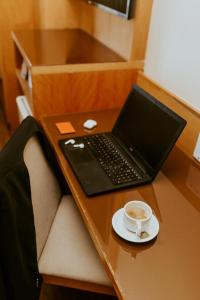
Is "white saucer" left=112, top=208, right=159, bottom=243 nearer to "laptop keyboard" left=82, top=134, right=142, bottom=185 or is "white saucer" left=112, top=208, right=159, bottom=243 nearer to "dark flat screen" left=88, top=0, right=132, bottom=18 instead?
"laptop keyboard" left=82, top=134, right=142, bottom=185

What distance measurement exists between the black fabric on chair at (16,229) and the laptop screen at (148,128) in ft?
1.40

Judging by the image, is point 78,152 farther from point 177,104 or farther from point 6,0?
point 6,0

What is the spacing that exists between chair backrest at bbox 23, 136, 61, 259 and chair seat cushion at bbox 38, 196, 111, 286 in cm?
4

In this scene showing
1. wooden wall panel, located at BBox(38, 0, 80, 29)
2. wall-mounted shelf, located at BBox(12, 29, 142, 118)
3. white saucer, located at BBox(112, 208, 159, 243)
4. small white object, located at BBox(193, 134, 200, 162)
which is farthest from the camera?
wooden wall panel, located at BBox(38, 0, 80, 29)

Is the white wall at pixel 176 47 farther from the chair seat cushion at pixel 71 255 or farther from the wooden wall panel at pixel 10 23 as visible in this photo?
the wooden wall panel at pixel 10 23

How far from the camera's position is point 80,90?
1467 mm

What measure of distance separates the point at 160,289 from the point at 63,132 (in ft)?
2.54

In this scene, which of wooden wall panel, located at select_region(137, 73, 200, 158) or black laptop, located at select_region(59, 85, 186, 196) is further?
wooden wall panel, located at select_region(137, 73, 200, 158)

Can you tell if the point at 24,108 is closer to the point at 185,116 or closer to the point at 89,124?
the point at 89,124

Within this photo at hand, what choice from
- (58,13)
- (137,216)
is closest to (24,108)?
(58,13)

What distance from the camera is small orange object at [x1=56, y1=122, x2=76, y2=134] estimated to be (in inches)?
50.6

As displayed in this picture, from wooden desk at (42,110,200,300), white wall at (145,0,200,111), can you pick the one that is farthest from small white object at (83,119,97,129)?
white wall at (145,0,200,111)

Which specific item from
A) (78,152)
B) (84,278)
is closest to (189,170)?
(78,152)

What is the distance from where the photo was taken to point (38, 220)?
40.4 inches
